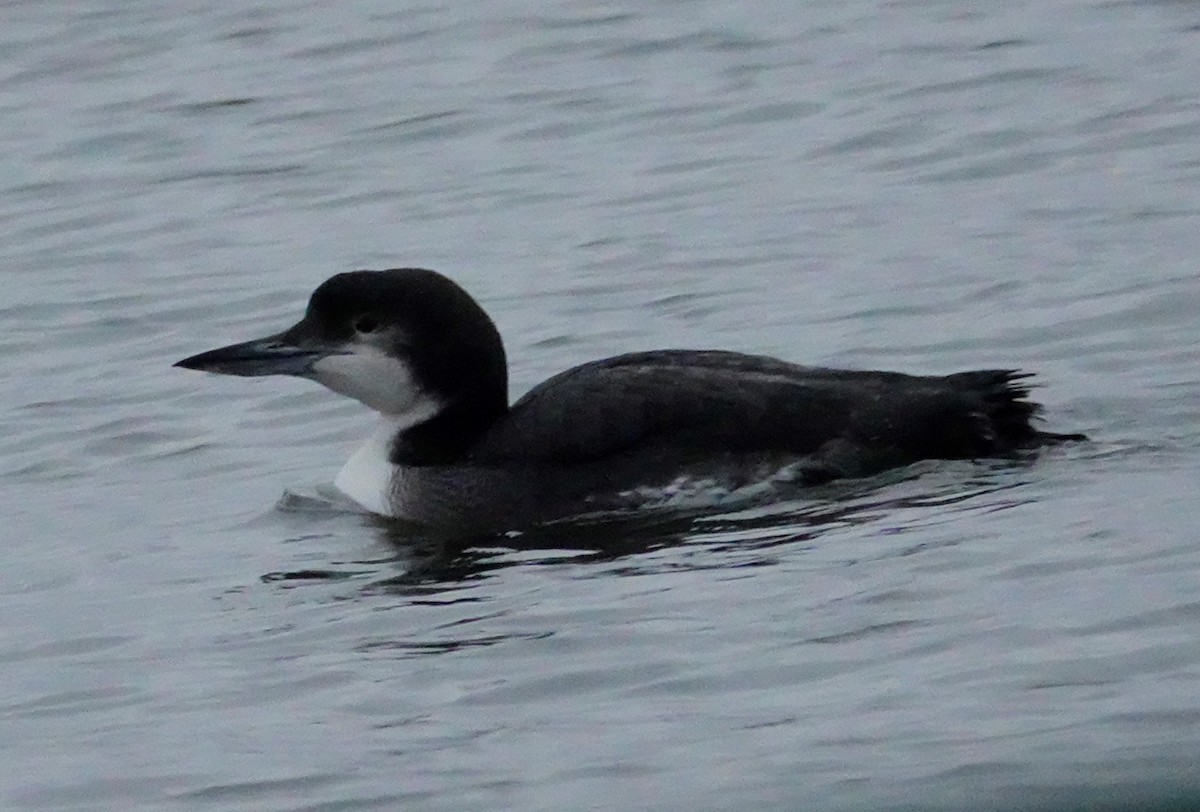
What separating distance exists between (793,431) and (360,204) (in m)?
4.29

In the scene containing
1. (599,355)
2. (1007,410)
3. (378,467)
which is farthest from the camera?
(599,355)

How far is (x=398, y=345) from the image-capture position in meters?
8.09

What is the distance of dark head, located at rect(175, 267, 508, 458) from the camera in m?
8.04

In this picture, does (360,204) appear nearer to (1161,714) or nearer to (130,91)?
(130,91)

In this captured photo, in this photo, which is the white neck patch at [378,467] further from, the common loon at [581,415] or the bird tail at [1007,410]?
the bird tail at [1007,410]

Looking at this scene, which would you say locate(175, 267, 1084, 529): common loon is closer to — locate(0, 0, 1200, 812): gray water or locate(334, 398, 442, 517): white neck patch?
locate(334, 398, 442, 517): white neck patch

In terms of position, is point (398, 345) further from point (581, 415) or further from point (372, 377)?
point (581, 415)

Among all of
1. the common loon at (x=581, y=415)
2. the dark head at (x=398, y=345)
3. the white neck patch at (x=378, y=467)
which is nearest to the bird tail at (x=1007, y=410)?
the common loon at (x=581, y=415)

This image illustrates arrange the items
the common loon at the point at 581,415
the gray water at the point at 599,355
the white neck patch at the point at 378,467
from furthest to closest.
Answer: the white neck patch at the point at 378,467, the common loon at the point at 581,415, the gray water at the point at 599,355

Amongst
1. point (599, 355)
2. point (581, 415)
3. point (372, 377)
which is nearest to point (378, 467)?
point (372, 377)

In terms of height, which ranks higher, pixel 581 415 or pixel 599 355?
pixel 581 415

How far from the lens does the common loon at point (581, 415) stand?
766cm

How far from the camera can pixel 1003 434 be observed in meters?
7.71

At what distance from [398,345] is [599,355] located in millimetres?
1415
